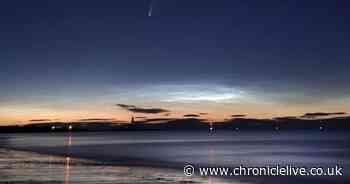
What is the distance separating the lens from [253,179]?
33625mm

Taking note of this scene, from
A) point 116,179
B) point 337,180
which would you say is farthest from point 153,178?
point 337,180

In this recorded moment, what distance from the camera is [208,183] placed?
3000 cm

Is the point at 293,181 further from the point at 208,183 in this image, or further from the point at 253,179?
the point at 208,183

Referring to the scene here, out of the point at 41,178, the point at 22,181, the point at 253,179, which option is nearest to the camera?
the point at 22,181

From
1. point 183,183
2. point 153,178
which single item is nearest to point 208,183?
point 183,183

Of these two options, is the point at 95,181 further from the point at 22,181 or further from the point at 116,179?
the point at 22,181

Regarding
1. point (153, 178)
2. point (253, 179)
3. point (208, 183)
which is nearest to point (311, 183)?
point (253, 179)

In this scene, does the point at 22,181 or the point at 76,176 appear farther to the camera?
the point at 76,176

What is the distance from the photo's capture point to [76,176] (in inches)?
1310

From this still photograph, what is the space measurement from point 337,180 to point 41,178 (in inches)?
742

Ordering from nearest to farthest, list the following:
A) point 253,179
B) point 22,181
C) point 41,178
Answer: point 22,181, point 41,178, point 253,179

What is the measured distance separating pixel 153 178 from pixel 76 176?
485 cm

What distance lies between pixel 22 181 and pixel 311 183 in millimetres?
16885

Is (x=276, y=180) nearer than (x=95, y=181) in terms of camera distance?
No
